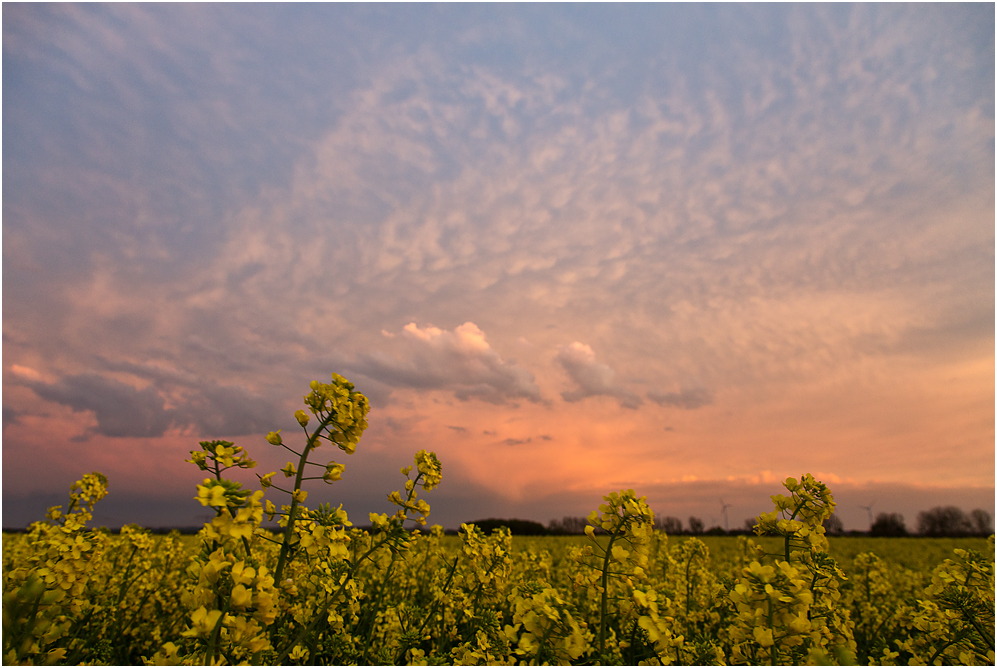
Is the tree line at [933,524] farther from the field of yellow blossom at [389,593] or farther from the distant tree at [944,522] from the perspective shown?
the field of yellow blossom at [389,593]

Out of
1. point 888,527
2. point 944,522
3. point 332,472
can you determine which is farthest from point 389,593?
point 944,522

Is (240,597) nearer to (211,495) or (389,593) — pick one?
(211,495)

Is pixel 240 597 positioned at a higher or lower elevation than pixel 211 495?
lower

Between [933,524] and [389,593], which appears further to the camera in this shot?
[933,524]

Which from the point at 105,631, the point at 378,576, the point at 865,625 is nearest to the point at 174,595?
the point at 105,631

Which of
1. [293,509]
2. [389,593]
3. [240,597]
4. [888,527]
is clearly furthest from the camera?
[888,527]

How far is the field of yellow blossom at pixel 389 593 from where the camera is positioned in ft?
8.11

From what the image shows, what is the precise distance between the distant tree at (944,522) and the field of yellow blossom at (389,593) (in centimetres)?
10795

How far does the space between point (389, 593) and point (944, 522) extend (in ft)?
379

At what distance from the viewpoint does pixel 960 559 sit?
5.05 m

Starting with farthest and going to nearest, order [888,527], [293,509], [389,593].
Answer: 1. [888,527]
2. [389,593]
3. [293,509]

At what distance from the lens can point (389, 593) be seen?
25.3 feet

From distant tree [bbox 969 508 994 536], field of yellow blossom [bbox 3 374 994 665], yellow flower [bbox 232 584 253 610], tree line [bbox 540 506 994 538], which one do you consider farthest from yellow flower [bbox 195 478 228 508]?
distant tree [bbox 969 508 994 536]

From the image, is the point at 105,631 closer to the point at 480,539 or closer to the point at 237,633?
the point at 480,539
